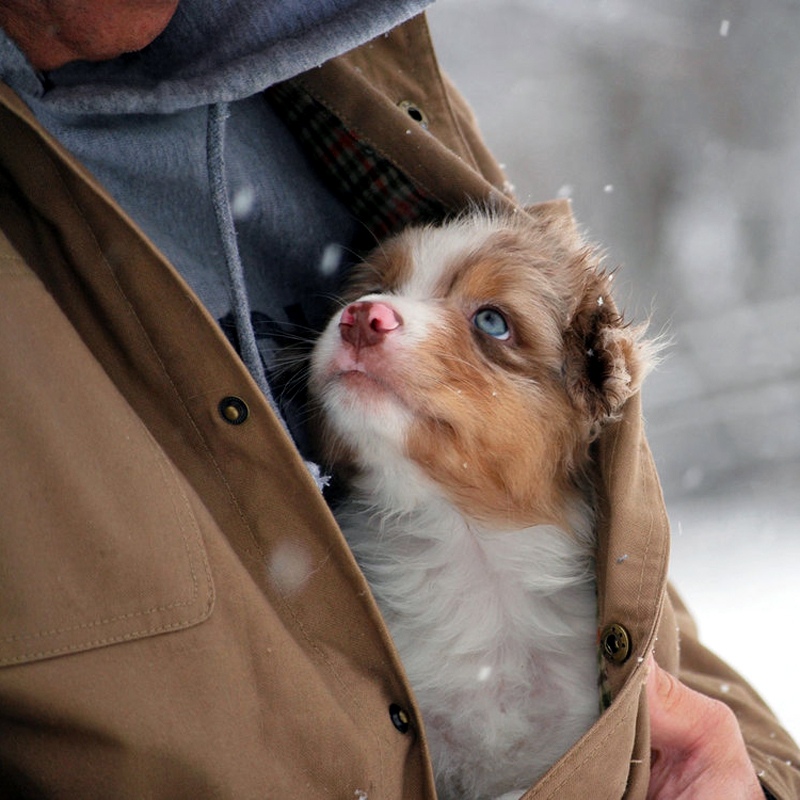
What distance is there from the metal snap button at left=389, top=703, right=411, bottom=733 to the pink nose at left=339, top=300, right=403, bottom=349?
2.86 ft

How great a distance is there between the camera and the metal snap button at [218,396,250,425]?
1.89m

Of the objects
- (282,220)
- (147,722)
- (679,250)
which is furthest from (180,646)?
(679,250)

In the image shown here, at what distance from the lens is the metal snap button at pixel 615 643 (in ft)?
7.05

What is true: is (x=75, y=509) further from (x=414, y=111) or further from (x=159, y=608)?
(x=414, y=111)

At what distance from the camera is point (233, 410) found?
6.22ft

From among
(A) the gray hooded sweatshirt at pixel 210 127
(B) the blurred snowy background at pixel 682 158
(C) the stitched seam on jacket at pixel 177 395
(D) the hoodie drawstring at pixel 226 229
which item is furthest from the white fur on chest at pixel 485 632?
(B) the blurred snowy background at pixel 682 158

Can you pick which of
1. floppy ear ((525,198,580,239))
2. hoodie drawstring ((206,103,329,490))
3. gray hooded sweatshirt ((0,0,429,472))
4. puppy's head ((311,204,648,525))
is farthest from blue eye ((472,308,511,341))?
hoodie drawstring ((206,103,329,490))

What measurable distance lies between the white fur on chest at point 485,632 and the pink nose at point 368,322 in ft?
1.37

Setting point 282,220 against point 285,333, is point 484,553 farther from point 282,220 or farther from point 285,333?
point 282,220

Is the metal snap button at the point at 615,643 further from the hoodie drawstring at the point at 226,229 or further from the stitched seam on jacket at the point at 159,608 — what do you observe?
the stitched seam on jacket at the point at 159,608

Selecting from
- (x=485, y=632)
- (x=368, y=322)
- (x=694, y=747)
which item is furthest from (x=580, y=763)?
(x=368, y=322)

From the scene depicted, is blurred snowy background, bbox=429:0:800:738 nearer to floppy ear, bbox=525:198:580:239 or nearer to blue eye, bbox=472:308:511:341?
floppy ear, bbox=525:198:580:239

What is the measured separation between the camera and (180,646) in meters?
1.70

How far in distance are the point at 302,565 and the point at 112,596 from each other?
40cm
